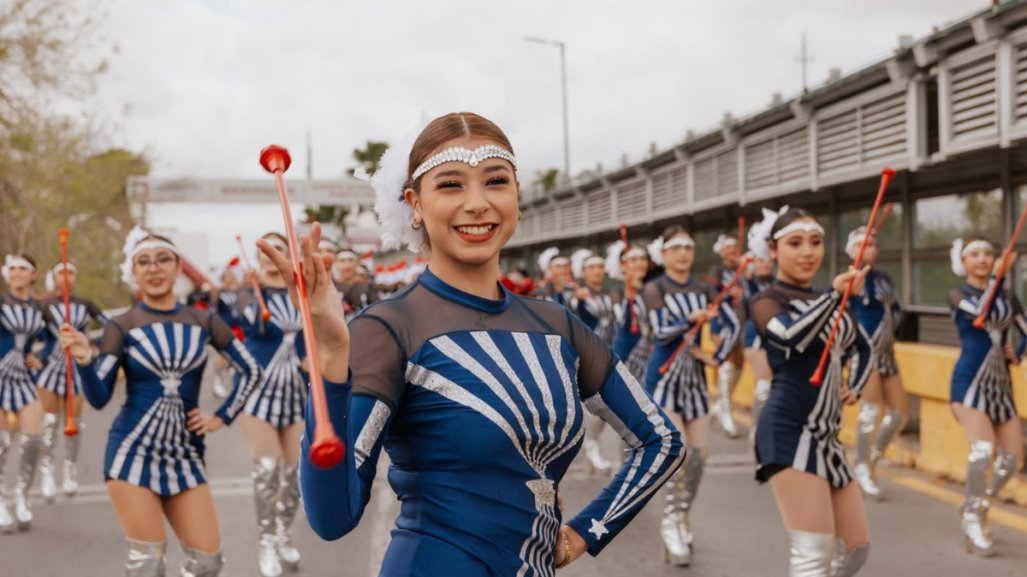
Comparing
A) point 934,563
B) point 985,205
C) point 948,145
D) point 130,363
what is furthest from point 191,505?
point 985,205

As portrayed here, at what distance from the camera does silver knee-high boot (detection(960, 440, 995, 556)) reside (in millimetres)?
6449

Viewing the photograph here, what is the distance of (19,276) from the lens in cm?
965

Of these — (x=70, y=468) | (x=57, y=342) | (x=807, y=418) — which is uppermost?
(x=57, y=342)

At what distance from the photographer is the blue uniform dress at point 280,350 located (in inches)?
282

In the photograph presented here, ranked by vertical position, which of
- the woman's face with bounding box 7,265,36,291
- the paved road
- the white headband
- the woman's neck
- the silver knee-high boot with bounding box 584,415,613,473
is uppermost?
the white headband

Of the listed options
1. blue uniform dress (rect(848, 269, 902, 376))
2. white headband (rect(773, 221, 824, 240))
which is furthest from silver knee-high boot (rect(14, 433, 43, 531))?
blue uniform dress (rect(848, 269, 902, 376))

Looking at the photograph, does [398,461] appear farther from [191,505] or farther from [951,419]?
[951,419]

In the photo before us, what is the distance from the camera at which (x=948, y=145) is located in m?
8.25

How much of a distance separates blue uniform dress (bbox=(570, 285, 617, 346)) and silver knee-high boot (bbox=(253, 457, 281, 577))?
4614 millimetres

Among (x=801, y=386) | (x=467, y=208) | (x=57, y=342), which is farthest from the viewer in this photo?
(x=57, y=342)

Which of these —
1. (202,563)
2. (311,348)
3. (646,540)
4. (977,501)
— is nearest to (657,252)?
(646,540)

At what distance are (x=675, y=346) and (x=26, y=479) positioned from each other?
5292 mm

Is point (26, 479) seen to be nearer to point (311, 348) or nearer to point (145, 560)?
point (145, 560)

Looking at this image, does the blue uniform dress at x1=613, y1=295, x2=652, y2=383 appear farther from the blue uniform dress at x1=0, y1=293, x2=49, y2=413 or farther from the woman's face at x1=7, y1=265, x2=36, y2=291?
the woman's face at x1=7, y1=265, x2=36, y2=291
